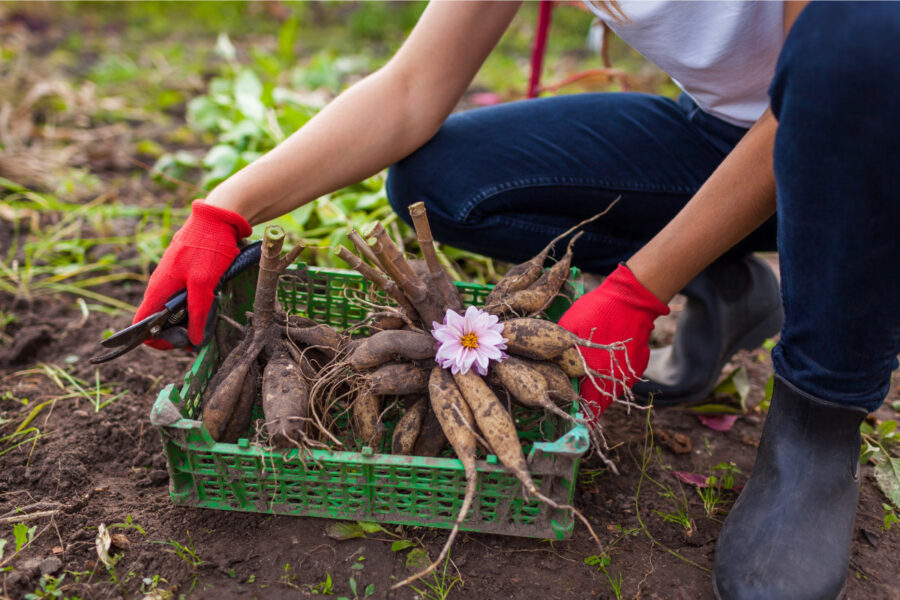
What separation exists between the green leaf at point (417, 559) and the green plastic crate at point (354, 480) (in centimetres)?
7

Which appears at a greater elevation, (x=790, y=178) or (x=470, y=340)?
(x=790, y=178)

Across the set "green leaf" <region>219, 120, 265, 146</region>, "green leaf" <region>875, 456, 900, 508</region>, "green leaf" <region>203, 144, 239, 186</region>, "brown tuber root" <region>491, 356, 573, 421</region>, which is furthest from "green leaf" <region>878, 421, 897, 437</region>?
"green leaf" <region>219, 120, 265, 146</region>

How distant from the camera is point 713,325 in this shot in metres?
1.79

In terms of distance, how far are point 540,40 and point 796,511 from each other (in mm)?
1760

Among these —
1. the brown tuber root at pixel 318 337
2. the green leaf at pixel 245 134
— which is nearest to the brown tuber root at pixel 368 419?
the brown tuber root at pixel 318 337

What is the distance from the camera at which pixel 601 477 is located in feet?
5.09

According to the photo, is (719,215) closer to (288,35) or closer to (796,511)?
(796,511)

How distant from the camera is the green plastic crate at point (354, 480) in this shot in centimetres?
118

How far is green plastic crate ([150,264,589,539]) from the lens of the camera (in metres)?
1.18

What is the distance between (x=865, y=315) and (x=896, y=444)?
0.70 metres

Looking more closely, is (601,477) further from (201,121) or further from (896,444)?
(201,121)

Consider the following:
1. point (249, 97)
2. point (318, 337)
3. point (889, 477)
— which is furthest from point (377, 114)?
point (249, 97)

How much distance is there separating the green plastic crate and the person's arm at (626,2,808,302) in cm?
38

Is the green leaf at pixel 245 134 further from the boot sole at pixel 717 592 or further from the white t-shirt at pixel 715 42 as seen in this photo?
the boot sole at pixel 717 592
